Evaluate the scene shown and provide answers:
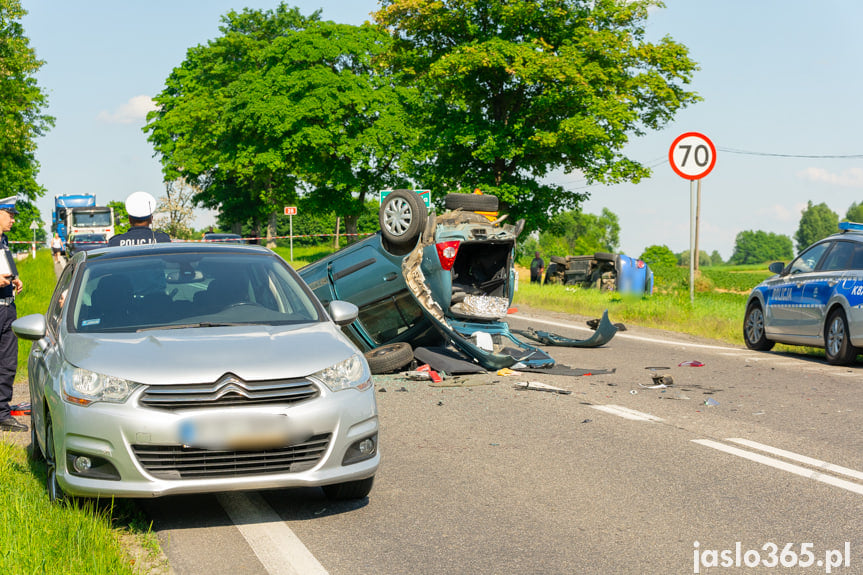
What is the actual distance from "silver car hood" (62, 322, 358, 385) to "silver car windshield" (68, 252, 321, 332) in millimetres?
267

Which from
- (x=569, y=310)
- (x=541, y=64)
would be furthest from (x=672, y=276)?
(x=569, y=310)

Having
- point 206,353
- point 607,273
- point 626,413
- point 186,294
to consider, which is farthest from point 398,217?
point 607,273

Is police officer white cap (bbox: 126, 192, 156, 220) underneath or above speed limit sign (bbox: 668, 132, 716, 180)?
underneath

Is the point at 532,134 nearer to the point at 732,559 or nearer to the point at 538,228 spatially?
the point at 538,228

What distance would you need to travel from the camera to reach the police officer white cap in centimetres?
901

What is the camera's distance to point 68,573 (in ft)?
13.4

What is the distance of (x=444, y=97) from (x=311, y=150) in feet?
47.4

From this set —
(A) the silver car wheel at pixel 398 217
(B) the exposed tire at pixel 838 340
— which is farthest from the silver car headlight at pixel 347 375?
(B) the exposed tire at pixel 838 340

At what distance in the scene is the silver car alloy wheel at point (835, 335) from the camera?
12.2 metres

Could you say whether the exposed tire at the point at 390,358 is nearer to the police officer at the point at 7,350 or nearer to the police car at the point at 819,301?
the police officer at the point at 7,350

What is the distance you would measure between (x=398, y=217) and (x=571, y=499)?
6177 mm

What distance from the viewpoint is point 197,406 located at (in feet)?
15.7

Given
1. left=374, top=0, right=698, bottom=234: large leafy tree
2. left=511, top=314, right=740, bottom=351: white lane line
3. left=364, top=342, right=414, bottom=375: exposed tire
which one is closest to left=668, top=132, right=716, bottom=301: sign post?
left=511, top=314, right=740, bottom=351: white lane line

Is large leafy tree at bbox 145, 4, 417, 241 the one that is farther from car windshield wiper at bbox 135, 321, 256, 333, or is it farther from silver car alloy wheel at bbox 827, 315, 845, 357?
car windshield wiper at bbox 135, 321, 256, 333
